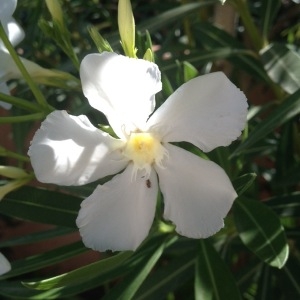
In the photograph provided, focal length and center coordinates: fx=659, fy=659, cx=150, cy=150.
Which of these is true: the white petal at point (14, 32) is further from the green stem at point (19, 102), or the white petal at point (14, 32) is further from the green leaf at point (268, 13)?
the green leaf at point (268, 13)

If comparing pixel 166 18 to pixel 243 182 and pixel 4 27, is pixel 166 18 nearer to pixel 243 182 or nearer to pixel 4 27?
pixel 4 27

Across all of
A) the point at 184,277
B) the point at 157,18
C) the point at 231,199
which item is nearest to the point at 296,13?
the point at 157,18

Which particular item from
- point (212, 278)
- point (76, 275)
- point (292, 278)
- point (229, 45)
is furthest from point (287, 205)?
point (76, 275)

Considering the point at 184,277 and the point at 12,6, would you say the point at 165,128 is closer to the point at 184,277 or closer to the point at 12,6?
the point at 12,6

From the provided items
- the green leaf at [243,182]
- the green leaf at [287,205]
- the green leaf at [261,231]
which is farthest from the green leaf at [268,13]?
the green leaf at [243,182]

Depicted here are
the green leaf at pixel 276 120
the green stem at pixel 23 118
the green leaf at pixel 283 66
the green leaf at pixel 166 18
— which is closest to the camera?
the green stem at pixel 23 118

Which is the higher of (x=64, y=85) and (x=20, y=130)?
(x=64, y=85)

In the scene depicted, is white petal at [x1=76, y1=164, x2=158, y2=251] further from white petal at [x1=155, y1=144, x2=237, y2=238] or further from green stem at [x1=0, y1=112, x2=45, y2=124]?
green stem at [x1=0, y1=112, x2=45, y2=124]
